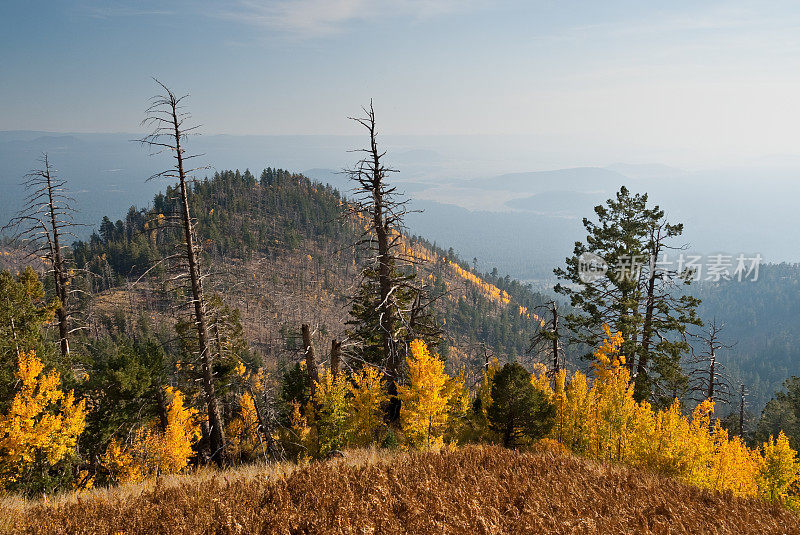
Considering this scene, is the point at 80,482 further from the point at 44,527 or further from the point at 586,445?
the point at 586,445

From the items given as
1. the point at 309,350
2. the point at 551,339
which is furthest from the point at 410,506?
the point at 551,339

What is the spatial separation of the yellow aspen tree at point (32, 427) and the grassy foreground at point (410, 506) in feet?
38.6

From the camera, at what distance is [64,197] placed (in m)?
19.5

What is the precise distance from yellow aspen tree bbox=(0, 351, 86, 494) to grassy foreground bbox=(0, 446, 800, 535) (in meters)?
11.8

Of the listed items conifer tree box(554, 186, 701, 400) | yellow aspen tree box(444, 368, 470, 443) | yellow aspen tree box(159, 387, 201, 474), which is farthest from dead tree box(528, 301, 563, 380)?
yellow aspen tree box(159, 387, 201, 474)

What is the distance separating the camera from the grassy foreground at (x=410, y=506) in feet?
18.7

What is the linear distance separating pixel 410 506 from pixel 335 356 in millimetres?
12166

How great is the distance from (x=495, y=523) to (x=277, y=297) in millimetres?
159877

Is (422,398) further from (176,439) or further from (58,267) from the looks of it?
(58,267)

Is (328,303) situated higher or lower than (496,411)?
lower

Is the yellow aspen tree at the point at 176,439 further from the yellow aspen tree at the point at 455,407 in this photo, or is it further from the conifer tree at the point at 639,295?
the conifer tree at the point at 639,295

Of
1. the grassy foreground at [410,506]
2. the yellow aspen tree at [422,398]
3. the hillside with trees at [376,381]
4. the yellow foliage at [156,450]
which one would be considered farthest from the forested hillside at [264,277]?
the grassy foreground at [410,506]

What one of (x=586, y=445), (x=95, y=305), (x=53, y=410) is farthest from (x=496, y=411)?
(x=95, y=305)

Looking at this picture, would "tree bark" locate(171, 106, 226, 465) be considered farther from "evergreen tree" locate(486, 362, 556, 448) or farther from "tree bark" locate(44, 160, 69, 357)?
"evergreen tree" locate(486, 362, 556, 448)
